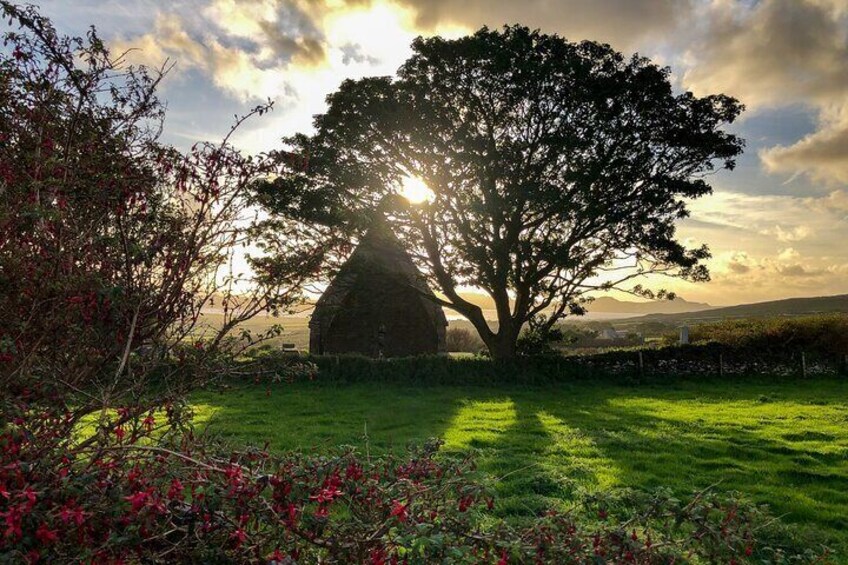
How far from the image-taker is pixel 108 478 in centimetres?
361

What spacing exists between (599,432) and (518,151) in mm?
12422

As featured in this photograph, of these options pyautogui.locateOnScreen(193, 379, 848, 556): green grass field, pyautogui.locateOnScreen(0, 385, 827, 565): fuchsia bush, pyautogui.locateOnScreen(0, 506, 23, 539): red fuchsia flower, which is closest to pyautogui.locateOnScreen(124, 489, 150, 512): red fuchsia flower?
pyautogui.locateOnScreen(0, 385, 827, 565): fuchsia bush

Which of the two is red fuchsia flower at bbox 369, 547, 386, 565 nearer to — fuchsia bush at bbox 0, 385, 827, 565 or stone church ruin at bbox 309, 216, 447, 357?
Result: fuchsia bush at bbox 0, 385, 827, 565

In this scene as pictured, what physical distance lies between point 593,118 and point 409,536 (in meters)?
21.7

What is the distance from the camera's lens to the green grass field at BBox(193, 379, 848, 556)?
8.87 metres

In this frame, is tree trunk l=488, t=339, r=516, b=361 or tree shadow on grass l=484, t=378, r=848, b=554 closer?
tree shadow on grass l=484, t=378, r=848, b=554

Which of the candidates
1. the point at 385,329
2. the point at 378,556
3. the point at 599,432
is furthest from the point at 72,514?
the point at 385,329

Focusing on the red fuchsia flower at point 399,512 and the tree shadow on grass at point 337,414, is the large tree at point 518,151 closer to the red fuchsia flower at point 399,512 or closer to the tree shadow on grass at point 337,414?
the tree shadow on grass at point 337,414

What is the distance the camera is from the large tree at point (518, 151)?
21219 millimetres

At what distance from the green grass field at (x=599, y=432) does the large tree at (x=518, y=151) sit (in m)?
5.58

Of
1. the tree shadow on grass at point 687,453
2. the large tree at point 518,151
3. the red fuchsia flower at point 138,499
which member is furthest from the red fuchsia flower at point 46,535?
the large tree at point 518,151

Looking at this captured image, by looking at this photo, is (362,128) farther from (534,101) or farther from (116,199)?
(116,199)

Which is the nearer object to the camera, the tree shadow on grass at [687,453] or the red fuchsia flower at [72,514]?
the red fuchsia flower at [72,514]

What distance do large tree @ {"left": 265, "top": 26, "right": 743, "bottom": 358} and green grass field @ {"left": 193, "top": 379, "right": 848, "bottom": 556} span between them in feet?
18.3
